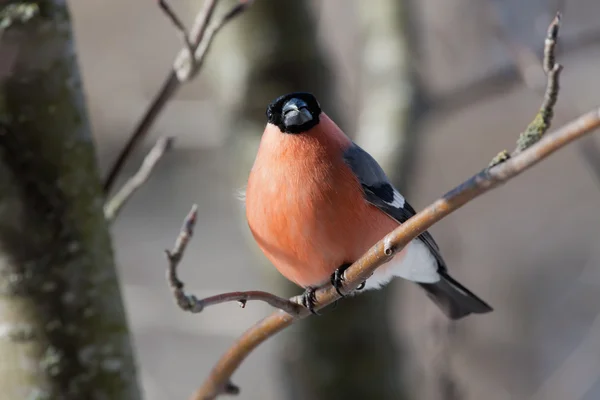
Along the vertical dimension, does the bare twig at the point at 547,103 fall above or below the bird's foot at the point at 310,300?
above

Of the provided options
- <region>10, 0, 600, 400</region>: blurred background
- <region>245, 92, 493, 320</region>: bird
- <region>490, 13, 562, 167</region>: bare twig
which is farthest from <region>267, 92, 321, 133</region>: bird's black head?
<region>10, 0, 600, 400</region>: blurred background

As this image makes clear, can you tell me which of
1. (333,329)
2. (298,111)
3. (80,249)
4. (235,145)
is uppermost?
(298,111)

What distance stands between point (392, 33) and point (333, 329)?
0.97m

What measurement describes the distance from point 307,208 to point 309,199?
14 mm

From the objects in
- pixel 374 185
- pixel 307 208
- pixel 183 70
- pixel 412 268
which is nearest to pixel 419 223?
pixel 307 208

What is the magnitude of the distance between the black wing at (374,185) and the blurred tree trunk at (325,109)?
3.19 ft

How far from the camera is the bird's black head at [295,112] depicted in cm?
112

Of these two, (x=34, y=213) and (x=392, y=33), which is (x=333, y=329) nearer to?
(x=392, y=33)

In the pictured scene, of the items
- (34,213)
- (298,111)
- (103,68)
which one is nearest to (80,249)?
(34,213)

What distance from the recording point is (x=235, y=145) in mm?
2344

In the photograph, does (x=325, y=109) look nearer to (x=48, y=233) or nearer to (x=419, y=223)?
(x=48, y=233)

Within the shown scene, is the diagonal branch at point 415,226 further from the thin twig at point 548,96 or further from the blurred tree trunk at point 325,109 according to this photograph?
the blurred tree trunk at point 325,109

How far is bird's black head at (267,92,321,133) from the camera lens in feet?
3.69

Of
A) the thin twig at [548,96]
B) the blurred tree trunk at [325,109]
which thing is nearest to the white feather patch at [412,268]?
the thin twig at [548,96]
